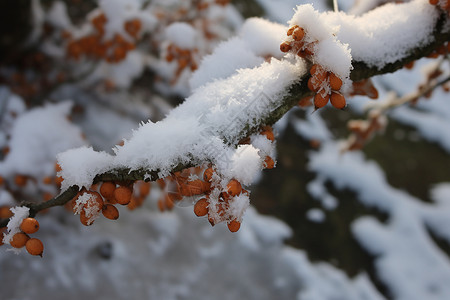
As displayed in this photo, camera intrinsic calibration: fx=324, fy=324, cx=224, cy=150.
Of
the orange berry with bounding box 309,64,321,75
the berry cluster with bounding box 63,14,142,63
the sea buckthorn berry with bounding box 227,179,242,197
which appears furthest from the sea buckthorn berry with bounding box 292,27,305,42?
the berry cluster with bounding box 63,14,142,63

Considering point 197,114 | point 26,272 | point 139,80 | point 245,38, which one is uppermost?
point 245,38

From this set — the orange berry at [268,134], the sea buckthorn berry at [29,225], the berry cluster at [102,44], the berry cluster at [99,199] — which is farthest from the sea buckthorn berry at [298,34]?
the berry cluster at [102,44]

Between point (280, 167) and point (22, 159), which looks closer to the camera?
point (22, 159)

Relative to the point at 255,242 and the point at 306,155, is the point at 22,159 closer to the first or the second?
the point at 255,242

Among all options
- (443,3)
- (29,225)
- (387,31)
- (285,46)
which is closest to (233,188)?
(285,46)

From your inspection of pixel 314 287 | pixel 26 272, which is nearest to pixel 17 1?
pixel 26 272

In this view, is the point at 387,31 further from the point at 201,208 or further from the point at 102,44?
the point at 102,44
